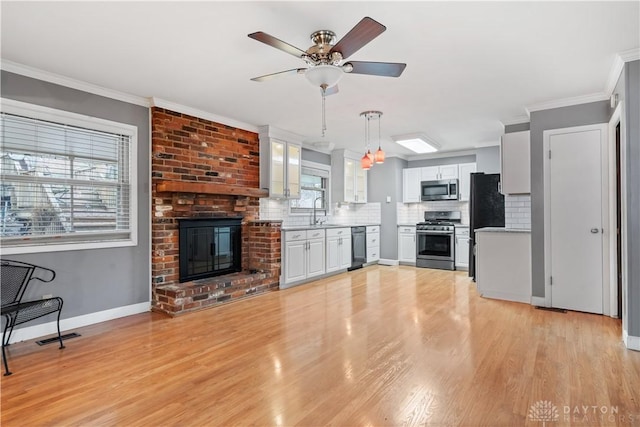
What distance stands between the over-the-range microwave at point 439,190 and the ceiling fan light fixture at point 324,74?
5165 mm

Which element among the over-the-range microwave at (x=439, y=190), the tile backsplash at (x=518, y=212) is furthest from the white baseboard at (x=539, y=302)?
the over-the-range microwave at (x=439, y=190)

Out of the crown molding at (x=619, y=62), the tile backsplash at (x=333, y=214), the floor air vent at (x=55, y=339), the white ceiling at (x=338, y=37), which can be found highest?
the white ceiling at (x=338, y=37)

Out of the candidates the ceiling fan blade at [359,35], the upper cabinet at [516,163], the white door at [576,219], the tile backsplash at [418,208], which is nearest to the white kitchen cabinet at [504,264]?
the white door at [576,219]

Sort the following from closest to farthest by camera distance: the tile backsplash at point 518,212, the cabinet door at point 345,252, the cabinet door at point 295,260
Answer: the tile backsplash at point 518,212 → the cabinet door at point 295,260 → the cabinet door at point 345,252

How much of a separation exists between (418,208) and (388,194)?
77 cm

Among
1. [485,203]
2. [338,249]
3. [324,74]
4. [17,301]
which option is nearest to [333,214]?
[338,249]

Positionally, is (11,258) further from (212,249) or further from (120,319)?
(212,249)

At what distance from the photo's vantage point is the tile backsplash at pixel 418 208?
719 centimetres

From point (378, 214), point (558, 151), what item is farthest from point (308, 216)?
point (558, 151)

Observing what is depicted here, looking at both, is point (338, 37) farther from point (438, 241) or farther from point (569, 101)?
point (438, 241)

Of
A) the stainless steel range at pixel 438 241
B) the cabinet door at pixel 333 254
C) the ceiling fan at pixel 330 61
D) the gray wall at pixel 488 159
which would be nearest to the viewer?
the ceiling fan at pixel 330 61

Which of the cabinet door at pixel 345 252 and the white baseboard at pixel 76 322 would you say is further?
the cabinet door at pixel 345 252

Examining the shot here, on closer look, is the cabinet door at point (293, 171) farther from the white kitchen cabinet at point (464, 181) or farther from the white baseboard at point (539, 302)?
the white baseboard at point (539, 302)

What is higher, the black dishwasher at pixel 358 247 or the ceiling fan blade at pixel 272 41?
the ceiling fan blade at pixel 272 41
